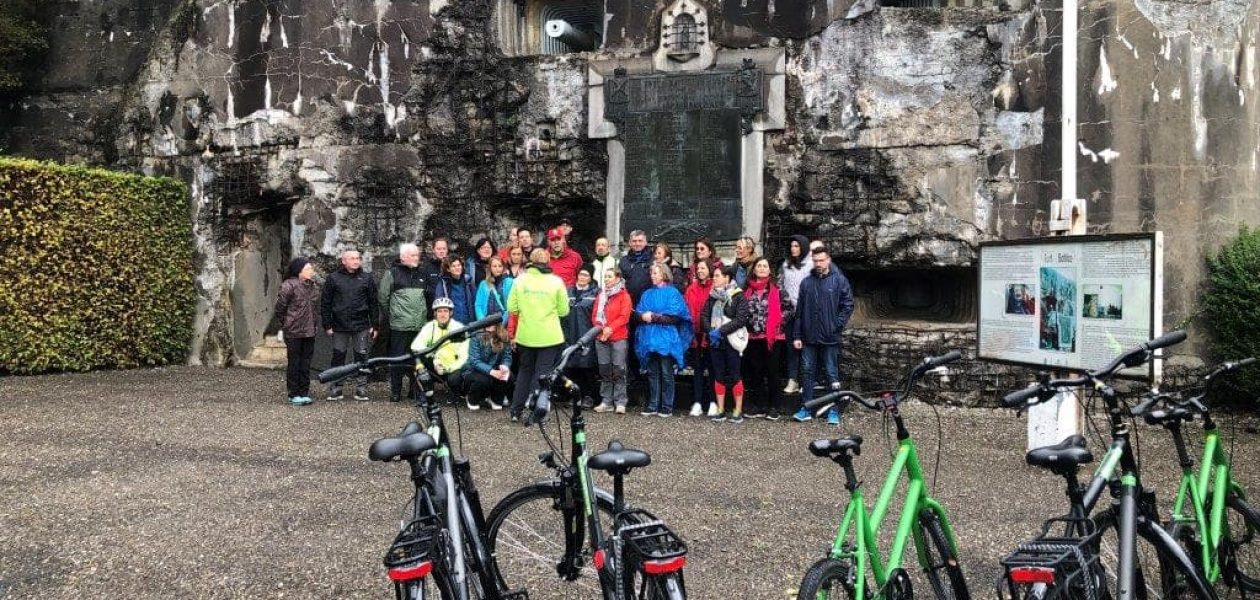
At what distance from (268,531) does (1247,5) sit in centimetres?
1045

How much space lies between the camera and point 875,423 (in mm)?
8758

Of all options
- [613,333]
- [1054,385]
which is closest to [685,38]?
[613,333]

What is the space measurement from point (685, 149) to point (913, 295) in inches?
124

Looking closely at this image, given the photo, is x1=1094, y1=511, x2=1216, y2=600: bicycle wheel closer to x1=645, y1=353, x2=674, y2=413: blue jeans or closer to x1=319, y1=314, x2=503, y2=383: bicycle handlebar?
x1=319, y1=314, x2=503, y2=383: bicycle handlebar

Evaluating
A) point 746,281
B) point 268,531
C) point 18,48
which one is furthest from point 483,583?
point 18,48

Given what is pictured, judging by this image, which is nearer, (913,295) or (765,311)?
(765,311)

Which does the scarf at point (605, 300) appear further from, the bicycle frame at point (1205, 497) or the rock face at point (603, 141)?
the bicycle frame at point (1205, 497)

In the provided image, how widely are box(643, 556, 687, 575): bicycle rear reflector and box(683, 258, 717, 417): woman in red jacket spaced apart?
589 cm

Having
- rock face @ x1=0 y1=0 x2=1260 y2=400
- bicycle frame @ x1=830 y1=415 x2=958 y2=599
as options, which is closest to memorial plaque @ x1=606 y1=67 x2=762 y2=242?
rock face @ x1=0 y1=0 x2=1260 y2=400

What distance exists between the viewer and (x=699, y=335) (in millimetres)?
8898

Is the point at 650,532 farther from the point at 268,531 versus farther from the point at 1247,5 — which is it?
the point at 1247,5

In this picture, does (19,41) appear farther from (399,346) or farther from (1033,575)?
(1033,575)

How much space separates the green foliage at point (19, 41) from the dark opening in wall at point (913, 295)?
1217 cm

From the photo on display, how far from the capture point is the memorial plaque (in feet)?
34.4
